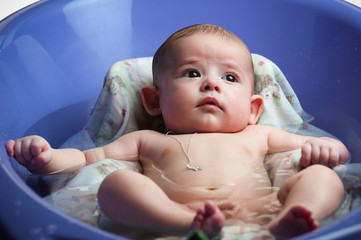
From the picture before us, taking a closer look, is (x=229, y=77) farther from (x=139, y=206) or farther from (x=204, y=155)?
(x=139, y=206)

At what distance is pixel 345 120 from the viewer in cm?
163

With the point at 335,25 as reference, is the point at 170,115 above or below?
below

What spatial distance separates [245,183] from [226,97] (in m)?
0.24

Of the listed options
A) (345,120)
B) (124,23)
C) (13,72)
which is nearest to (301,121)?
(345,120)

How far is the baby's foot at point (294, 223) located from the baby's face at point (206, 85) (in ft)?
1.41

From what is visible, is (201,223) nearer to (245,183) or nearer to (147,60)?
(245,183)

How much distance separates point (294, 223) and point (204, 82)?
52 centimetres

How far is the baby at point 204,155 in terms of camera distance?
1.01 m

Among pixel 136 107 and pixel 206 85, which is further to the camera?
pixel 136 107

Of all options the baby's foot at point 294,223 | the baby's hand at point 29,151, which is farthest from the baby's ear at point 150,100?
the baby's foot at point 294,223

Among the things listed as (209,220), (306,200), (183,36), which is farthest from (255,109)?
(209,220)

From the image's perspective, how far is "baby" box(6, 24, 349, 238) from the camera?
3.31ft

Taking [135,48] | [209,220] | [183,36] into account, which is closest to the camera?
[209,220]

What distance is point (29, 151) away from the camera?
48.2 inches
